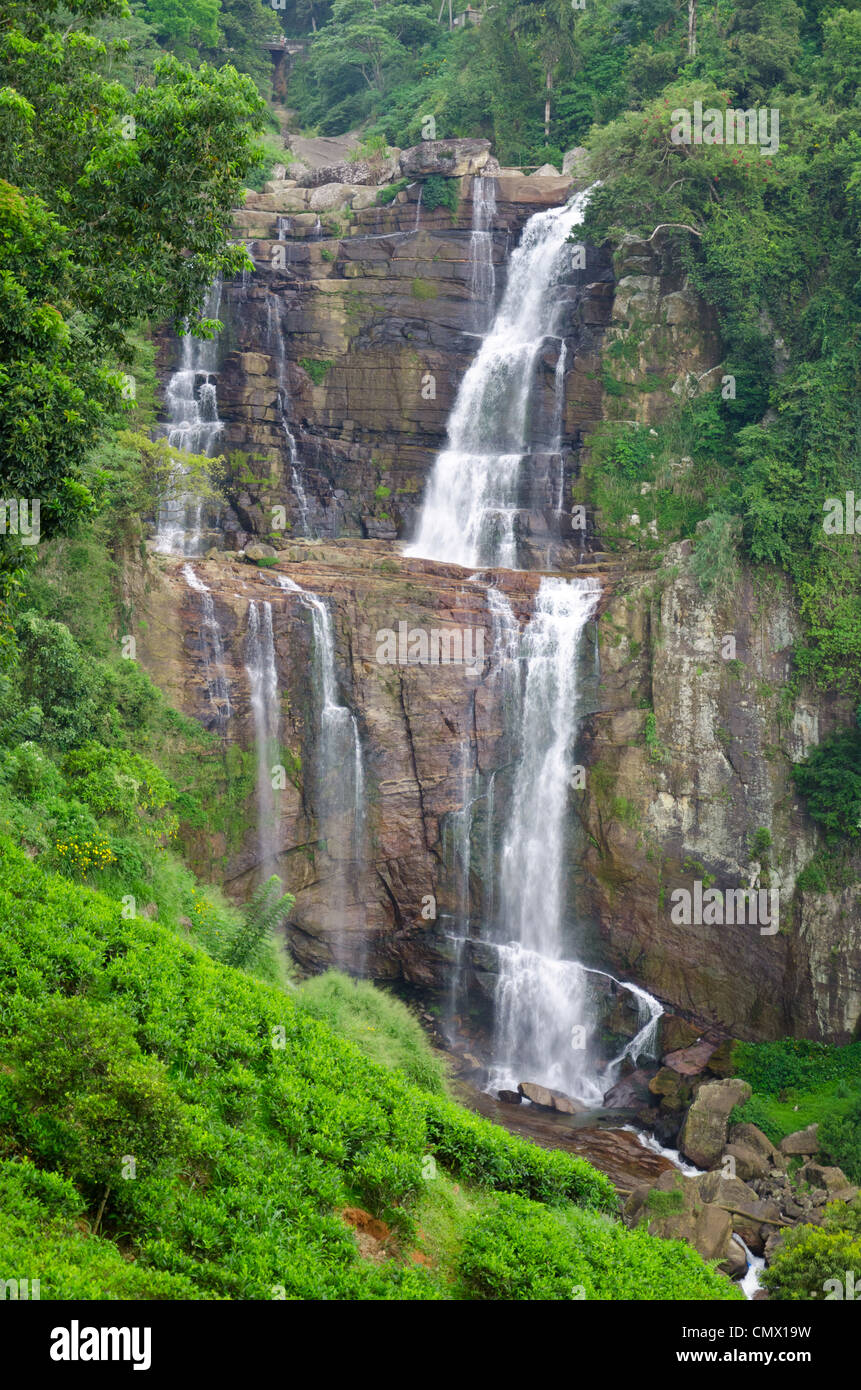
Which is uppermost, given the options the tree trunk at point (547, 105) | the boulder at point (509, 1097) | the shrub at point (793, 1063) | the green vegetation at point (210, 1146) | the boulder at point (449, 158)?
the tree trunk at point (547, 105)

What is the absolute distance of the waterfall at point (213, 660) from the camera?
2305 cm

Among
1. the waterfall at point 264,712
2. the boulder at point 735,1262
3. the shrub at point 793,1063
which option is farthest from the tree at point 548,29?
the boulder at point 735,1262

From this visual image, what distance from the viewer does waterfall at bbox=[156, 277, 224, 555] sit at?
28453 mm

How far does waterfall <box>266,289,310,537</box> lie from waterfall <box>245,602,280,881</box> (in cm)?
712

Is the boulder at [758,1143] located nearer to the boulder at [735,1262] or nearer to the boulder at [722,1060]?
the boulder at [722,1060]

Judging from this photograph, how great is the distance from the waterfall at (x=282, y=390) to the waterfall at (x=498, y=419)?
3.23m

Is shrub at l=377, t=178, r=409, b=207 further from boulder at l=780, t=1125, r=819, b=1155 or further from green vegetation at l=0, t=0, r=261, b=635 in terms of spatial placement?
boulder at l=780, t=1125, r=819, b=1155

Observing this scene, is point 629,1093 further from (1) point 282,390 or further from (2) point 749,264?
(1) point 282,390

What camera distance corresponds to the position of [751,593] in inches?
962

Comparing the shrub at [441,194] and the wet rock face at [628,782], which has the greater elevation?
the shrub at [441,194]

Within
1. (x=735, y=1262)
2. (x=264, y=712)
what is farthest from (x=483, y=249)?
(x=735, y=1262)

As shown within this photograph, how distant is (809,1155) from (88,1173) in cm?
1533
